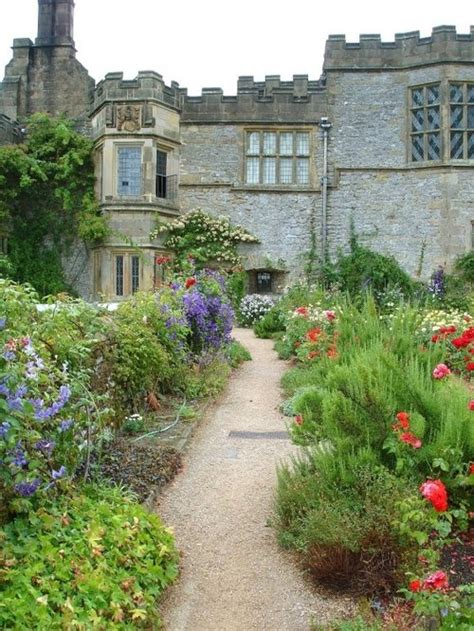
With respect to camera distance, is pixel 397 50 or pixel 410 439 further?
pixel 397 50

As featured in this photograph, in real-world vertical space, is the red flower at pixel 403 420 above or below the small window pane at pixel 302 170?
below

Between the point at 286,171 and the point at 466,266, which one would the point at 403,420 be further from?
the point at 286,171

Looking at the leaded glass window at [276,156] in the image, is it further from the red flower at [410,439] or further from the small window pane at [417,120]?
the red flower at [410,439]

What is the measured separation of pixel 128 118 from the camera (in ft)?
60.3

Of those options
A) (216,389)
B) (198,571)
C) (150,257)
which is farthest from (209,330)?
(150,257)

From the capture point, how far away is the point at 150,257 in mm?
18422

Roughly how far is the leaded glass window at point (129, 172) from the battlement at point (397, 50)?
20.9 ft

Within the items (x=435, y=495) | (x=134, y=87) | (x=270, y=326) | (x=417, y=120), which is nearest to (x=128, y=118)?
(x=134, y=87)

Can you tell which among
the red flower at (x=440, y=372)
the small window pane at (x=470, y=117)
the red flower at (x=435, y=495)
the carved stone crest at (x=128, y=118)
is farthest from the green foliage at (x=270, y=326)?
the red flower at (x=435, y=495)

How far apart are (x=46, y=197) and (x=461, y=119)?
12.6 meters

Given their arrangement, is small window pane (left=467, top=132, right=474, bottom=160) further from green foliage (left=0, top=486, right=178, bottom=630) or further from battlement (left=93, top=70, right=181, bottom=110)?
green foliage (left=0, top=486, right=178, bottom=630)

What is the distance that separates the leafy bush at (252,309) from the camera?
18.2m

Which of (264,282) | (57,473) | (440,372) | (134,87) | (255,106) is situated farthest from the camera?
(264,282)

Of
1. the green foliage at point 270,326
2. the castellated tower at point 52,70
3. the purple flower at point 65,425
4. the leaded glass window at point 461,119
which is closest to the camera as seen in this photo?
the purple flower at point 65,425
